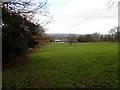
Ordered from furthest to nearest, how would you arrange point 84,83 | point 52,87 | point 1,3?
1. point 1,3
2. point 84,83
3. point 52,87

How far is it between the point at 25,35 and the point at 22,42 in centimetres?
71

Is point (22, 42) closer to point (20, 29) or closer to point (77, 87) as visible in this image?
point (20, 29)

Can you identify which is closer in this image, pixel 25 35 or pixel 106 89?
pixel 106 89

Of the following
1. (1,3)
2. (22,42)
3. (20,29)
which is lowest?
(22,42)

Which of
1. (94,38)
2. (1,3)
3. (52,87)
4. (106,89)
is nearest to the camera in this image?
(106,89)

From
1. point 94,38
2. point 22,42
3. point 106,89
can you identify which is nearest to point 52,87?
point 106,89

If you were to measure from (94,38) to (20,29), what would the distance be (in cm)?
6777

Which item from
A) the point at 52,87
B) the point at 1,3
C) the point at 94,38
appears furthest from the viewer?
the point at 94,38

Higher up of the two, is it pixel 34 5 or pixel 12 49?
pixel 34 5

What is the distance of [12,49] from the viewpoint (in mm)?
13328

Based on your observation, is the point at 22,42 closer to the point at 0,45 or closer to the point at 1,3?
the point at 0,45

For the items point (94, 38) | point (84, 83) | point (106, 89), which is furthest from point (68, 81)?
point (94, 38)

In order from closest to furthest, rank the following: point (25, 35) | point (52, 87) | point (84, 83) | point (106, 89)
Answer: point (106, 89) → point (52, 87) → point (84, 83) → point (25, 35)

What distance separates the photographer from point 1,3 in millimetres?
10688
